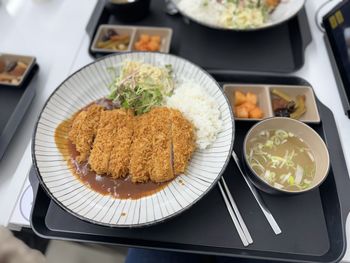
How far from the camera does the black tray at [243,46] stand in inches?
62.3

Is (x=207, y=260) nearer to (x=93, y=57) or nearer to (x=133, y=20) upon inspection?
(x=93, y=57)

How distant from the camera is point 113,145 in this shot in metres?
1.21

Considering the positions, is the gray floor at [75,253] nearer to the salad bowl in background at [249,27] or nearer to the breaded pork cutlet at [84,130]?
the breaded pork cutlet at [84,130]

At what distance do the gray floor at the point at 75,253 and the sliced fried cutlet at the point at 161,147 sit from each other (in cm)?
55

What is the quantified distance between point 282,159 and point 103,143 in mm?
738

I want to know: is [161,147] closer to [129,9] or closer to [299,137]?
[299,137]

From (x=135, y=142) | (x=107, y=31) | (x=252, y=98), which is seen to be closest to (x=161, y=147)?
(x=135, y=142)

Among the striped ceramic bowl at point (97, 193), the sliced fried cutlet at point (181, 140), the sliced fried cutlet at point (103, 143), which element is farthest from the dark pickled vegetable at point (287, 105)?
the sliced fried cutlet at point (103, 143)

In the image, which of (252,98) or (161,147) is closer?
(161,147)

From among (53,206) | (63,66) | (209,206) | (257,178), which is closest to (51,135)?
(53,206)

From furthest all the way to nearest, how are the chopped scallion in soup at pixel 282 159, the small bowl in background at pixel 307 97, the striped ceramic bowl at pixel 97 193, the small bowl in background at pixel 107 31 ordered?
1. the small bowl in background at pixel 107 31
2. the small bowl in background at pixel 307 97
3. the chopped scallion in soup at pixel 282 159
4. the striped ceramic bowl at pixel 97 193

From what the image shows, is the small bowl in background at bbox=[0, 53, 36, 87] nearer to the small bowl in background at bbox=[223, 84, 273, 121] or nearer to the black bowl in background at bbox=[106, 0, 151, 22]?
the black bowl in background at bbox=[106, 0, 151, 22]

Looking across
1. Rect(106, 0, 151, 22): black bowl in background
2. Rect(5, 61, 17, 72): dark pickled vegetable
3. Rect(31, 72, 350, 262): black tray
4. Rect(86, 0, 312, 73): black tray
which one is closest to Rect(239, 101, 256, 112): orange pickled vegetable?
Rect(86, 0, 312, 73): black tray

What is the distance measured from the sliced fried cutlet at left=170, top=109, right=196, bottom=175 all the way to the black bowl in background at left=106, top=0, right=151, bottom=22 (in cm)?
78
